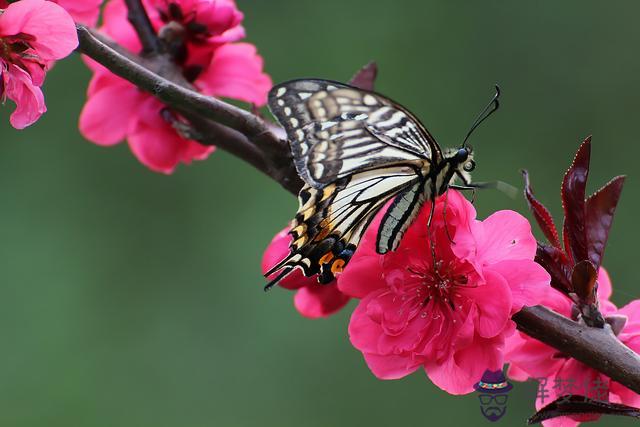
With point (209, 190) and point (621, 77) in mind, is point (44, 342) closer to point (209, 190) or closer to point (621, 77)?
point (209, 190)

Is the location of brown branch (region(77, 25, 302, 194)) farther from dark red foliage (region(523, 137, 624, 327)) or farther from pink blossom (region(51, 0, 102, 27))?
dark red foliage (region(523, 137, 624, 327))

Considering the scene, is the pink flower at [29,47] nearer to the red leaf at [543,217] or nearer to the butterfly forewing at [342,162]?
the butterfly forewing at [342,162]

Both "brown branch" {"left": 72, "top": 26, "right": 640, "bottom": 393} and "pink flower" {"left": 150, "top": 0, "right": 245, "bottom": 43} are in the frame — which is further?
"pink flower" {"left": 150, "top": 0, "right": 245, "bottom": 43}

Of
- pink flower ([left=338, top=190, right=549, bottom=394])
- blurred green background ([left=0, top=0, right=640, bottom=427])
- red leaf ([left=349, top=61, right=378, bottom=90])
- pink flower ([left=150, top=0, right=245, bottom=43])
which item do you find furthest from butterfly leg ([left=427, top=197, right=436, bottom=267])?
blurred green background ([left=0, top=0, right=640, bottom=427])

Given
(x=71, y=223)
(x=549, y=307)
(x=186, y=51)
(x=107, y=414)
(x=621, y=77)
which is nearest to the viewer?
(x=549, y=307)

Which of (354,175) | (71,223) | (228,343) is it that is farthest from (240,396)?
(354,175)
